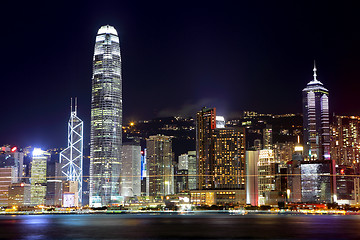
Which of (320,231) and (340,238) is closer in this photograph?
(340,238)

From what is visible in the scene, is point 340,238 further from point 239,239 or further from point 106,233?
point 106,233

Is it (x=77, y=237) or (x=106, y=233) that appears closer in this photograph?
(x=77, y=237)

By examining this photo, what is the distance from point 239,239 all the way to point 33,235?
4160 centimetres

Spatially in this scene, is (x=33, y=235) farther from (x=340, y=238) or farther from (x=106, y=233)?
(x=340, y=238)

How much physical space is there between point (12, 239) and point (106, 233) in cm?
1921

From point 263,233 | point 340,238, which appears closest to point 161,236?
point 263,233

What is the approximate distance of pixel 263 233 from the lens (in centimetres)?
10975

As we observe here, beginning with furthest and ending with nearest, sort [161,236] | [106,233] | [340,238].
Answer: [106,233]
[161,236]
[340,238]

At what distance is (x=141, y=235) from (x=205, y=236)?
40.9 ft

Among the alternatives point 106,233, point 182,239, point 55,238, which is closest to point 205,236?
point 182,239

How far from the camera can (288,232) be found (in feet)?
361

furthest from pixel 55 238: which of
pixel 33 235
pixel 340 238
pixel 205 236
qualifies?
pixel 340 238

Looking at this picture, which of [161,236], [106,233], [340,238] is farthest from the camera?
[106,233]

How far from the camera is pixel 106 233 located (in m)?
111
